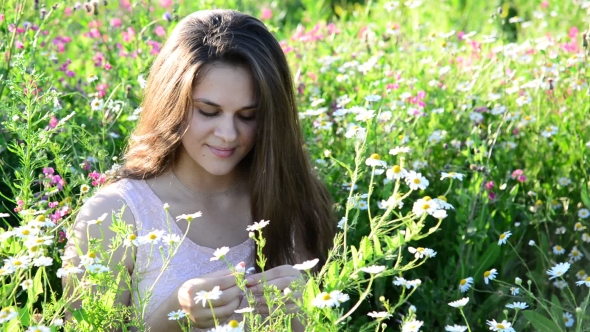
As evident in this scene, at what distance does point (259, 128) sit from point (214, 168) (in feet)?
0.46

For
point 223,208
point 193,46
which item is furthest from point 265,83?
point 223,208

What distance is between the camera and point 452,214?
2.54 meters

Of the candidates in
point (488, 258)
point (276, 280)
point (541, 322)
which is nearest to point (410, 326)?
point (276, 280)

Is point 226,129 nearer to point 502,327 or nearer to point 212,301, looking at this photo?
point 212,301

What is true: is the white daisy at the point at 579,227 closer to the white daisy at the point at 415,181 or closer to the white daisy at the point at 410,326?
the white daisy at the point at 415,181

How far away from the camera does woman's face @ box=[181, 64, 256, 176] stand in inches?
73.0

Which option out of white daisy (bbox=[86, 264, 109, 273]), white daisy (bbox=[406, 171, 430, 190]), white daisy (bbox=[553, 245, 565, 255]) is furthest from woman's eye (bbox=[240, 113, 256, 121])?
white daisy (bbox=[553, 245, 565, 255])

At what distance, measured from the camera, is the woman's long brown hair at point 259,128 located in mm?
1894

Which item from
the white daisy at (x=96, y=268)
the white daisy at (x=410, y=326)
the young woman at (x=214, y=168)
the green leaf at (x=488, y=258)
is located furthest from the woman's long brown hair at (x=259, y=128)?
the white daisy at (x=410, y=326)

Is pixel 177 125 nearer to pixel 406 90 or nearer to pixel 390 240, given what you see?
pixel 390 240

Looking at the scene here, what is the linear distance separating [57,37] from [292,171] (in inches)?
49.9

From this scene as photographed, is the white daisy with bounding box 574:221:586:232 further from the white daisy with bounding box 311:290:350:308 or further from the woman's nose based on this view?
the white daisy with bounding box 311:290:350:308

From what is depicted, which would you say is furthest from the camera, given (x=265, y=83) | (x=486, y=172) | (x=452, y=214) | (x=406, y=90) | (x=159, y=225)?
(x=406, y=90)

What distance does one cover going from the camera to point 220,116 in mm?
1864
